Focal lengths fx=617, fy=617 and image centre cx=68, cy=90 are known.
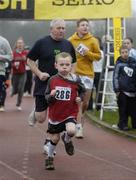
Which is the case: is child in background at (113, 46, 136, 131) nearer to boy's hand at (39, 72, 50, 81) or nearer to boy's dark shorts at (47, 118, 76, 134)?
→ boy's hand at (39, 72, 50, 81)

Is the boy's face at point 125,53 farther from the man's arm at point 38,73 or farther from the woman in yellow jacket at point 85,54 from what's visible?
the man's arm at point 38,73

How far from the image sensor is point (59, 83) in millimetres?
7941

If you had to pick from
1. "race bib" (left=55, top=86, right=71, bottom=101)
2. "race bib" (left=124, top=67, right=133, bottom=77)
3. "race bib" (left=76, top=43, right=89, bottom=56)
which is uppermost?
"race bib" (left=76, top=43, right=89, bottom=56)

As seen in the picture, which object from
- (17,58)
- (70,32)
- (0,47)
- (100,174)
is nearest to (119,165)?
(100,174)

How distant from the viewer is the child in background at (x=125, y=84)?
38.1 feet

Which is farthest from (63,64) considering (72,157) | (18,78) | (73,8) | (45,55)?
(18,78)

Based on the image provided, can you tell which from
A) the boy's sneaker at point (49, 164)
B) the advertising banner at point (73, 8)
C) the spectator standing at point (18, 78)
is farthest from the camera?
the spectator standing at point (18, 78)

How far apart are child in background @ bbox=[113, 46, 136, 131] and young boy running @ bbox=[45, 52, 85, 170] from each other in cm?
370

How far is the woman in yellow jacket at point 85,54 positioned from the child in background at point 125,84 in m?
0.94

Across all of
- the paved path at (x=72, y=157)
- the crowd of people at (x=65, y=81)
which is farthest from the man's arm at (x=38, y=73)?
the paved path at (x=72, y=157)

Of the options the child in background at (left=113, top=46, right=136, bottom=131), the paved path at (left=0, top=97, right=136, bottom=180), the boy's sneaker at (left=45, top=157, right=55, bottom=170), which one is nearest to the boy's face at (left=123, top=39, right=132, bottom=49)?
the child in background at (left=113, top=46, right=136, bottom=131)

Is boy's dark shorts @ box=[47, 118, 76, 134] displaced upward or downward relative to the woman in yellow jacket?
downward

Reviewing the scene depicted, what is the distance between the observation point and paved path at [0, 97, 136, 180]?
25.3 feet

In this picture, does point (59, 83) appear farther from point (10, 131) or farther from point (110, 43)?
point (110, 43)
